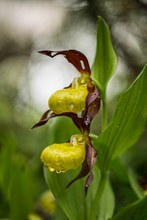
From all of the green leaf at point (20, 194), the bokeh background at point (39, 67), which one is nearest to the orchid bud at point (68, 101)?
the bokeh background at point (39, 67)

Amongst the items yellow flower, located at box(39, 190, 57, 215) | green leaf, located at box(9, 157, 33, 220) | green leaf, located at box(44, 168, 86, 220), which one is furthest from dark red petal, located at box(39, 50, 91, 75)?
yellow flower, located at box(39, 190, 57, 215)

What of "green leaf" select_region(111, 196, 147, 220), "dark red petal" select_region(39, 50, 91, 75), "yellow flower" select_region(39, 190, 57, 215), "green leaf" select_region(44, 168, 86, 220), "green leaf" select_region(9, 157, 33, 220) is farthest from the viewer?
"yellow flower" select_region(39, 190, 57, 215)

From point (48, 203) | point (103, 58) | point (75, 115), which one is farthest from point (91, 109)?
point (48, 203)

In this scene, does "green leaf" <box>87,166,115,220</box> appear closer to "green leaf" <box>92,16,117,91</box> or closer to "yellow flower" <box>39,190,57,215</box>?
"green leaf" <box>92,16,117,91</box>

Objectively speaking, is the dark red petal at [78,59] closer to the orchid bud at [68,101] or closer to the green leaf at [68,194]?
the orchid bud at [68,101]

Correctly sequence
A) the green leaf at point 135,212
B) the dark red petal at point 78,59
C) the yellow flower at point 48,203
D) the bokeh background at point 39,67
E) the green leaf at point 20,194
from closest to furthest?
1. the green leaf at point 135,212
2. the dark red petal at point 78,59
3. the green leaf at point 20,194
4. the bokeh background at point 39,67
5. the yellow flower at point 48,203

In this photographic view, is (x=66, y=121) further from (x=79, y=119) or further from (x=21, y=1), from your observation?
(x=21, y=1)

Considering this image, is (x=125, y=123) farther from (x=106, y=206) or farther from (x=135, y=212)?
(x=106, y=206)
